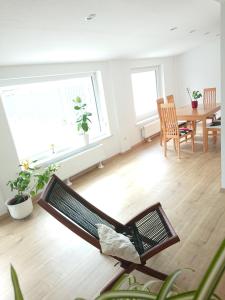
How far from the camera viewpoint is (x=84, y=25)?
2322 mm

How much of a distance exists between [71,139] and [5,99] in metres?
1.34

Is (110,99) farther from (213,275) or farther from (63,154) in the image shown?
(213,275)

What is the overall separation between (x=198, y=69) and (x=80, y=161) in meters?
4.41

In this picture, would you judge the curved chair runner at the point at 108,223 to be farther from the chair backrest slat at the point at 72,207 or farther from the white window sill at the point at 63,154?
the white window sill at the point at 63,154

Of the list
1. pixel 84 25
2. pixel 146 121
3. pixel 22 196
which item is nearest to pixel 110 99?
pixel 146 121

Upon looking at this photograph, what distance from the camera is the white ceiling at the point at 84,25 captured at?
1813 mm

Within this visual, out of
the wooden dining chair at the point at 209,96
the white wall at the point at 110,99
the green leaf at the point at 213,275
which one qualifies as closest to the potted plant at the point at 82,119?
Result: the white wall at the point at 110,99

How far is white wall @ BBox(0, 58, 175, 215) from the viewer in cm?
303

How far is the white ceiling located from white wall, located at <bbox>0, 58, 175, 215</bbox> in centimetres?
19

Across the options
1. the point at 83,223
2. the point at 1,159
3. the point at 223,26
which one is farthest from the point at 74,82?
the point at 83,223

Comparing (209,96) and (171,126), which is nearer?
(171,126)

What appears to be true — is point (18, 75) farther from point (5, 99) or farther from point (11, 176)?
point (11, 176)

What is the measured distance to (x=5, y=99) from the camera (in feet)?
10.5

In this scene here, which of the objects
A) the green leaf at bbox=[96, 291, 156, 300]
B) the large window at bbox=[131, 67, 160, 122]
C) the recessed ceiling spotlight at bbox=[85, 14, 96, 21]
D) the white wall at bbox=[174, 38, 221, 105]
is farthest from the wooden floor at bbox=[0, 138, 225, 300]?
the white wall at bbox=[174, 38, 221, 105]
